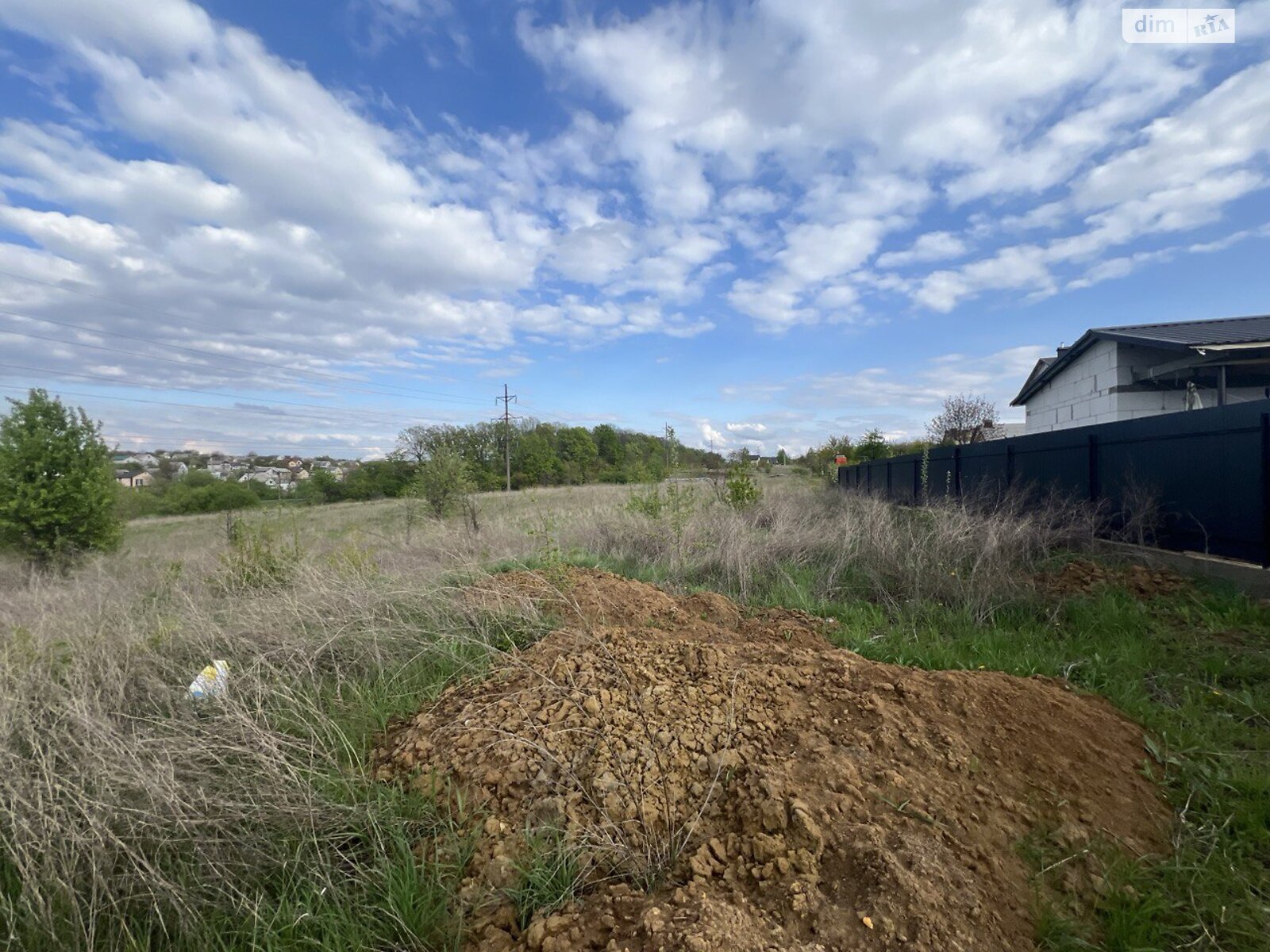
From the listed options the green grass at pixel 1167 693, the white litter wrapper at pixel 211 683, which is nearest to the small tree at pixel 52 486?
the white litter wrapper at pixel 211 683

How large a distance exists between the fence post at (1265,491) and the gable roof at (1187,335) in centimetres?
701

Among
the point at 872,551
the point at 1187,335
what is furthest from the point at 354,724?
the point at 1187,335

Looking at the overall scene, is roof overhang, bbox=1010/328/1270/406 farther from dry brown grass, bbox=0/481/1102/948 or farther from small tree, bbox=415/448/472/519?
small tree, bbox=415/448/472/519

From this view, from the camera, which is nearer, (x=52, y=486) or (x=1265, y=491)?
(x=1265, y=491)

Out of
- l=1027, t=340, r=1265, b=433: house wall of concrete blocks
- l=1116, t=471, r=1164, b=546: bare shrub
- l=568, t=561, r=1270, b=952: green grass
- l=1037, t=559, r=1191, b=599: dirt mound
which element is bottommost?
l=568, t=561, r=1270, b=952: green grass

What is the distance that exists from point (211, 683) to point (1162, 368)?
17394 mm

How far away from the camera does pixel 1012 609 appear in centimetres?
507

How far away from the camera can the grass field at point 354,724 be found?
1859 mm

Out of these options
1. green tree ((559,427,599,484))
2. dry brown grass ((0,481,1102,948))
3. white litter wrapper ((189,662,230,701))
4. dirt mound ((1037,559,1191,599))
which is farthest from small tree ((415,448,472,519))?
green tree ((559,427,599,484))

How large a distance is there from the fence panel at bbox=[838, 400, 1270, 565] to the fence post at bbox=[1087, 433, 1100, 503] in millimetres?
12

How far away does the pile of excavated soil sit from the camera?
5.50ft

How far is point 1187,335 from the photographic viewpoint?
37.8 feet

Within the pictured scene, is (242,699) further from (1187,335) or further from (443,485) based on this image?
(1187,335)

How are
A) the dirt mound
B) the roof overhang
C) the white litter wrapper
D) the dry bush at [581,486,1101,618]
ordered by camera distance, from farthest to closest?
the roof overhang < the dry bush at [581,486,1101,618] < the dirt mound < the white litter wrapper
